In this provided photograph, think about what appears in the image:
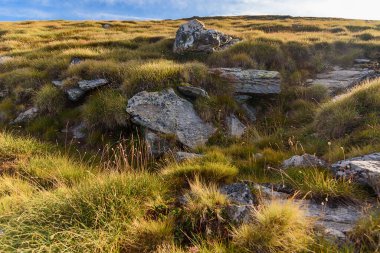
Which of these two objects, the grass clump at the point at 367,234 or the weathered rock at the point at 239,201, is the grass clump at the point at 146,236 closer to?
the weathered rock at the point at 239,201

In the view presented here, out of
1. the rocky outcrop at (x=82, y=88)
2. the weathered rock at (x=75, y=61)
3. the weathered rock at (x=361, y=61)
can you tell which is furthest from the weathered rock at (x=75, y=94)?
the weathered rock at (x=361, y=61)

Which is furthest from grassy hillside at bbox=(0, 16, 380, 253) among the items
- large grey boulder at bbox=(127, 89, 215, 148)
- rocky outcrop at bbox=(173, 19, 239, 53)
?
rocky outcrop at bbox=(173, 19, 239, 53)

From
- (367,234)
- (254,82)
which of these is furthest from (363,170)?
(254,82)

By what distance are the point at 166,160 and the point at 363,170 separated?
4105 millimetres

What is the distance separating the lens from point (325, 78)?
14617 millimetres

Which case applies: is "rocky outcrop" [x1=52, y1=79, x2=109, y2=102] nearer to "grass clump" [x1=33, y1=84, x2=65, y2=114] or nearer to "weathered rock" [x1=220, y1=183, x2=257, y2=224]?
"grass clump" [x1=33, y1=84, x2=65, y2=114]

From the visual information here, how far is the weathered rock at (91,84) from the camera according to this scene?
39.2 ft

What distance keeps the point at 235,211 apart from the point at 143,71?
772 centimetres

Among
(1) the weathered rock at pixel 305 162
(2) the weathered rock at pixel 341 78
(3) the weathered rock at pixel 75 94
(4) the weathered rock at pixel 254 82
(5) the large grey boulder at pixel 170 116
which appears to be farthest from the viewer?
(2) the weathered rock at pixel 341 78

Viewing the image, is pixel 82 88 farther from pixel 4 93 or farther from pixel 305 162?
pixel 305 162

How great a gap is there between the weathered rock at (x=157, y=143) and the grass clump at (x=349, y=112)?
433 centimetres

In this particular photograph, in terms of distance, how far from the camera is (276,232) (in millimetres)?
4113

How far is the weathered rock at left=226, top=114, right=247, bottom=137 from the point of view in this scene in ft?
32.5

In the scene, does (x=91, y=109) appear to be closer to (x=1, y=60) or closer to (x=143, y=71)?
(x=143, y=71)
